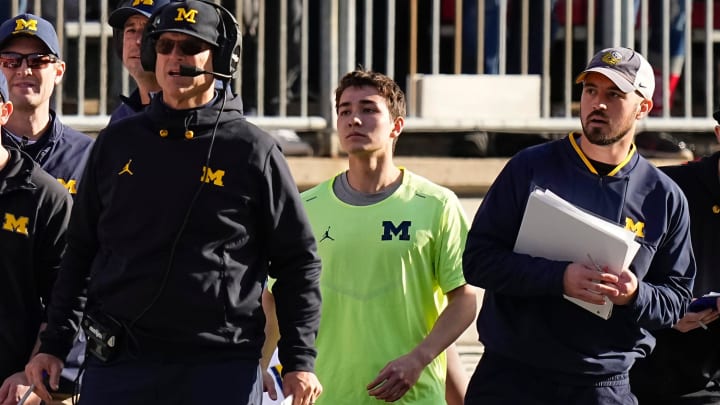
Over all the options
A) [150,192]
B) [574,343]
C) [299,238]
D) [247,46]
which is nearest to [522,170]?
[574,343]

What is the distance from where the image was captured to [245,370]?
5199 millimetres

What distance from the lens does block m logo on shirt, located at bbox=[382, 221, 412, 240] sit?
657 centimetres

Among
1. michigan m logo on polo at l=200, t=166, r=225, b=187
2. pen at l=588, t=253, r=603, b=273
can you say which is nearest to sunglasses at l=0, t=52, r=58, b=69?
michigan m logo on polo at l=200, t=166, r=225, b=187

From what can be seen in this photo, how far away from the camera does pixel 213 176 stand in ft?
16.8

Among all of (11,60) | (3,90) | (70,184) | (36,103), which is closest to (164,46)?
(3,90)

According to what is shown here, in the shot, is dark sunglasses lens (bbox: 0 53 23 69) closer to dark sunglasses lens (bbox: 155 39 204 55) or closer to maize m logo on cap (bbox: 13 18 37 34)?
maize m logo on cap (bbox: 13 18 37 34)

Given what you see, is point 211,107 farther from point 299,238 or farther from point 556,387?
point 556,387

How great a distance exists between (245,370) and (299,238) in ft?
1.41

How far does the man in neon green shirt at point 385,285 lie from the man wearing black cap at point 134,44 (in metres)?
0.75

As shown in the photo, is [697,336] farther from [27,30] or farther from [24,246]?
[27,30]

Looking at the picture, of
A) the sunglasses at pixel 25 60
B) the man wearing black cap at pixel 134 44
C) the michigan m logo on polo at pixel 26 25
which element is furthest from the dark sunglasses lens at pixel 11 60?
the man wearing black cap at pixel 134 44

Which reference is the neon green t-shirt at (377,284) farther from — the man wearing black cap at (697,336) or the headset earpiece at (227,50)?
→ the headset earpiece at (227,50)

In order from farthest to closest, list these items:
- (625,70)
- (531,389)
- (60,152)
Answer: (60,152) → (625,70) → (531,389)

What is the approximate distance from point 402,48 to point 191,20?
5386mm
